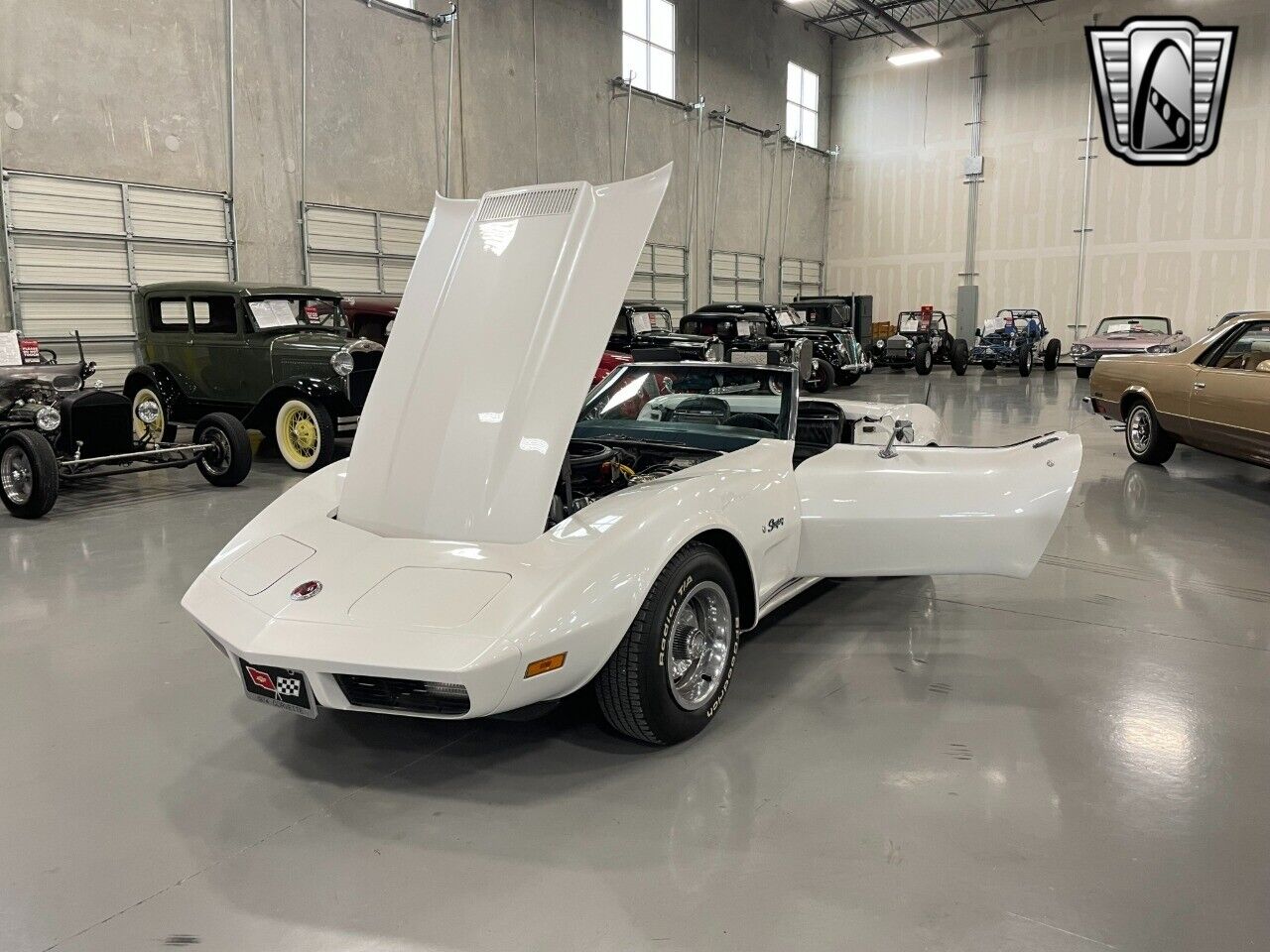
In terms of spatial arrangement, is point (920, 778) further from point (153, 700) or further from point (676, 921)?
point (153, 700)

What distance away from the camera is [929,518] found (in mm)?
3422

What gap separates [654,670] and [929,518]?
1.40 m

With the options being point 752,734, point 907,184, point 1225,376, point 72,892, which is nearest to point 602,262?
point 752,734

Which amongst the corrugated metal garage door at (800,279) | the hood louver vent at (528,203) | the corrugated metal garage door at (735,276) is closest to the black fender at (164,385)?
the hood louver vent at (528,203)

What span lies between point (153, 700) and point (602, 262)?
2.18 m

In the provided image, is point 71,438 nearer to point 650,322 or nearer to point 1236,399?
point 1236,399

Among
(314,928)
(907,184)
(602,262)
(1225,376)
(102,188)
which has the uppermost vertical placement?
(907,184)

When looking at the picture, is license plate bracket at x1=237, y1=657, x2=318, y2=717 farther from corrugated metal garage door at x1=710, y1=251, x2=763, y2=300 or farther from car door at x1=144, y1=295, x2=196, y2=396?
corrugated metal garage door at x1=710, y1=251, x2=763, y2=300

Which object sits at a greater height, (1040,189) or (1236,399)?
(1040,189)

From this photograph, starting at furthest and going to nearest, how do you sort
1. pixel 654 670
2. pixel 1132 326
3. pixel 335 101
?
pixel 1132 326, pixel 335 101, pixel 654 670

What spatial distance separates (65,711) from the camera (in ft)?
10.2

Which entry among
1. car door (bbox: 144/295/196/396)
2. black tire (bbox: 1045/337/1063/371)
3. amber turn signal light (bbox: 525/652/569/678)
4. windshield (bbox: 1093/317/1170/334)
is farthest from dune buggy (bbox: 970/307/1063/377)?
amber turn signal light (bbox: 525/652/569/678)

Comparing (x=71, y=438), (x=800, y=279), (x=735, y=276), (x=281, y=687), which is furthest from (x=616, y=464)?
(x=800, y=279)

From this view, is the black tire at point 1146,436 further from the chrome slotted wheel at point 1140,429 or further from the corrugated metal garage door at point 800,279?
the corrugated metal garage door at point 800,279
